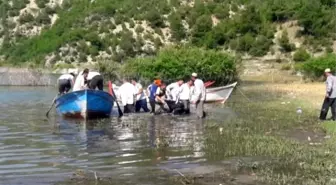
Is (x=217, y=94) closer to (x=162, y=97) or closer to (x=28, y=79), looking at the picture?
(x=162, y=97)

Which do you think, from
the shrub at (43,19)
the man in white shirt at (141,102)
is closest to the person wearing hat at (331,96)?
the man in white shirt at (141,102)

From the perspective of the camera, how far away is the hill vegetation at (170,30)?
66188 millimetres

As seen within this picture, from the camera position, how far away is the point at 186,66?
4594 cm

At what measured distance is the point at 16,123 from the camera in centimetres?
2503

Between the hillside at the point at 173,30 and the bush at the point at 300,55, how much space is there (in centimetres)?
41

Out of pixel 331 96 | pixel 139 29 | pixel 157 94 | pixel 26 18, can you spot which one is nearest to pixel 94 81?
pixel 157 94

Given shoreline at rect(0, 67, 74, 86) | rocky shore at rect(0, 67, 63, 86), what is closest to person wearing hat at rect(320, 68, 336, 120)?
shoreline at rect(0, 67, 74, 86)

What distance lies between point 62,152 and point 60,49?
190ft

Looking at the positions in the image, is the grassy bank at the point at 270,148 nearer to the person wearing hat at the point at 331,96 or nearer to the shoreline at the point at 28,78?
the person wearing hat at the point at 331,96

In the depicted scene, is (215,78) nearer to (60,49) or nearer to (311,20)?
(311,20)

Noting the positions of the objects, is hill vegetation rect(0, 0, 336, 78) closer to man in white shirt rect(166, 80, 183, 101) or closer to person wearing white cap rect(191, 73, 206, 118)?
man in white shirt rect(166, 80, 183, 101)

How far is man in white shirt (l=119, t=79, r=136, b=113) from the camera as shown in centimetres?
2680

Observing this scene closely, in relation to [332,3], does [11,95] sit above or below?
below

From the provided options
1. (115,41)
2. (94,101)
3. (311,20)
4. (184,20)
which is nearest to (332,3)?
(311,20)
